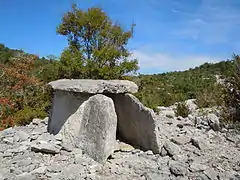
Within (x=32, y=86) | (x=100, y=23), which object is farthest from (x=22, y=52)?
(x=100, y=23)

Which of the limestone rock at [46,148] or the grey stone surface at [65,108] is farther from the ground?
the grey stone surface at [65,108]

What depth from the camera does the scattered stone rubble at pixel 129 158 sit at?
457cm

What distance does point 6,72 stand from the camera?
500 inches

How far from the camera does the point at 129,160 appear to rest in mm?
5113

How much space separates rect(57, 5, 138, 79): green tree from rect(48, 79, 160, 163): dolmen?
3.19 metres

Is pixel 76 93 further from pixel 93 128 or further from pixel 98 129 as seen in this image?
pixel 98 129

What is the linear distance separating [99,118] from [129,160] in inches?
35.4

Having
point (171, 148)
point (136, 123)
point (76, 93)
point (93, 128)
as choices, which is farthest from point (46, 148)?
point (171, 148)

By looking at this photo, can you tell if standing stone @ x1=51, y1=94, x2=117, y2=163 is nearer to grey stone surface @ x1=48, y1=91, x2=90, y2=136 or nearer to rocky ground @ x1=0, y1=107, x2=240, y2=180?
grey stone surface @ x1=48, y1=91, x2=90, y2=136

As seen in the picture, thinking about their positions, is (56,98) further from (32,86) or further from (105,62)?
(32,86)

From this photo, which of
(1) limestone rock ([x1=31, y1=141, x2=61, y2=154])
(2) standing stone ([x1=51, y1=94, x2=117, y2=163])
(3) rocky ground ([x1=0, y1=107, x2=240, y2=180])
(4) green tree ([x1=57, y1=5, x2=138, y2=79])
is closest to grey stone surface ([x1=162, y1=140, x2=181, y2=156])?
(3) rocky ground ([x1=0, y1=107, x2=240, y2=180])

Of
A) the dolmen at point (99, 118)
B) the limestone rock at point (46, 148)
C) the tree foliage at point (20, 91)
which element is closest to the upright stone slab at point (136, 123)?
the dolmen at point (99, 118)

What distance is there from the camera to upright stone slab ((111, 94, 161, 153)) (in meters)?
5.29

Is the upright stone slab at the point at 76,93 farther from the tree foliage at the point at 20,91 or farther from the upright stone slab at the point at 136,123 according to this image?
the tree foliage at the point at 20,91
